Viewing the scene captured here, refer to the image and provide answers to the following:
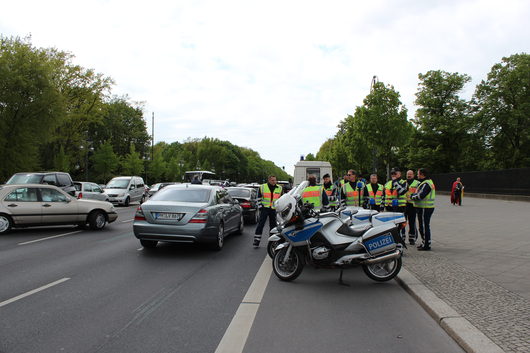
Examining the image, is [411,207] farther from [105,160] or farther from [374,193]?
[105,160]

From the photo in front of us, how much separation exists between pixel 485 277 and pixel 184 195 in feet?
20.9

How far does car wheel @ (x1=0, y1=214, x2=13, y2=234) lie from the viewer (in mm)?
12289

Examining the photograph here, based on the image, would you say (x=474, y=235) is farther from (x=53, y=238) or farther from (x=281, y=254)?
(x=53, y=238)

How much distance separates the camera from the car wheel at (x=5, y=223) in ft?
40.3

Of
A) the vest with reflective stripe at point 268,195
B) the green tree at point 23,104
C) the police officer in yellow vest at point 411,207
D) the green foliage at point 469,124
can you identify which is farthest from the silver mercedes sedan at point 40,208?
the green foliage at point 469,124

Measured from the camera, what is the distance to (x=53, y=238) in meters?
11.8

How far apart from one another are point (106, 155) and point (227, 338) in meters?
50.6

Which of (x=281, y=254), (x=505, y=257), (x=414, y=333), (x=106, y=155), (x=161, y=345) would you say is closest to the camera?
(x=161, y=345)

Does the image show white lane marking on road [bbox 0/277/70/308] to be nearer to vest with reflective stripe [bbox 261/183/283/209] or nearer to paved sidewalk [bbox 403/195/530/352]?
vest with reflective stripe [bbox 261/183/283/209]

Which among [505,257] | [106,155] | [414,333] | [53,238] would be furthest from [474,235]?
[106,155]

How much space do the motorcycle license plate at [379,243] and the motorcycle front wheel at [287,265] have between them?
1.07 metres

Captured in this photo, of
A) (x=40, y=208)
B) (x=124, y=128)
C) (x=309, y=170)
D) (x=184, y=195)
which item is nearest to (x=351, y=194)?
(x=184, y=195)

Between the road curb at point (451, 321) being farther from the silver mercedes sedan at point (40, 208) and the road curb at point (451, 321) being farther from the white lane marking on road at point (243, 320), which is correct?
the silver mercedes sedan at point (40, 208)

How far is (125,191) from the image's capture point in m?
28.8
